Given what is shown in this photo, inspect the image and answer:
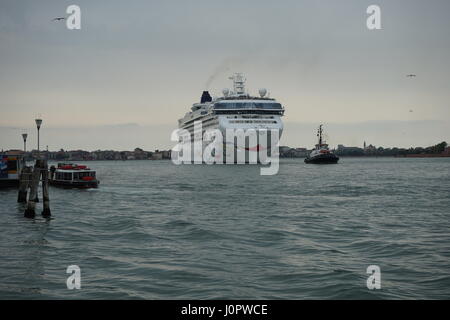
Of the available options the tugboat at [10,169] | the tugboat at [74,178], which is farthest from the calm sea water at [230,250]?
the tugboat at [74,178]

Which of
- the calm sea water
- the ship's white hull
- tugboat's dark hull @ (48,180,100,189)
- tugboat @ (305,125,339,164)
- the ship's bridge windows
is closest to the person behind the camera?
the calm sea water

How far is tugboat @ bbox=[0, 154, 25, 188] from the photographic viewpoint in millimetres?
42219

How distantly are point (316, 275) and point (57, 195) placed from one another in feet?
102

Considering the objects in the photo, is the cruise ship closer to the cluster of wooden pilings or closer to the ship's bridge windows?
the ship's bridge windows

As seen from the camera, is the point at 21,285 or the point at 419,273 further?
the point at 419,273

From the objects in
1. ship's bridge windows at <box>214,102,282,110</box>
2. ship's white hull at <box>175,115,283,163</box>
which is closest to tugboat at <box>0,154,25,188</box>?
ship's white hull at <box>175,115,283,163</box>

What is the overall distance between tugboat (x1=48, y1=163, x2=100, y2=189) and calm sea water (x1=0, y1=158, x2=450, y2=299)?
13.4m

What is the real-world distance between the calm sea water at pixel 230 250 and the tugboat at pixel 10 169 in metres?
12.0

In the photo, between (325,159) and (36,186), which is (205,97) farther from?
(36,186)

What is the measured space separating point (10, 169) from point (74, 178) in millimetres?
5610

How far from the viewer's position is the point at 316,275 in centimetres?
1376
